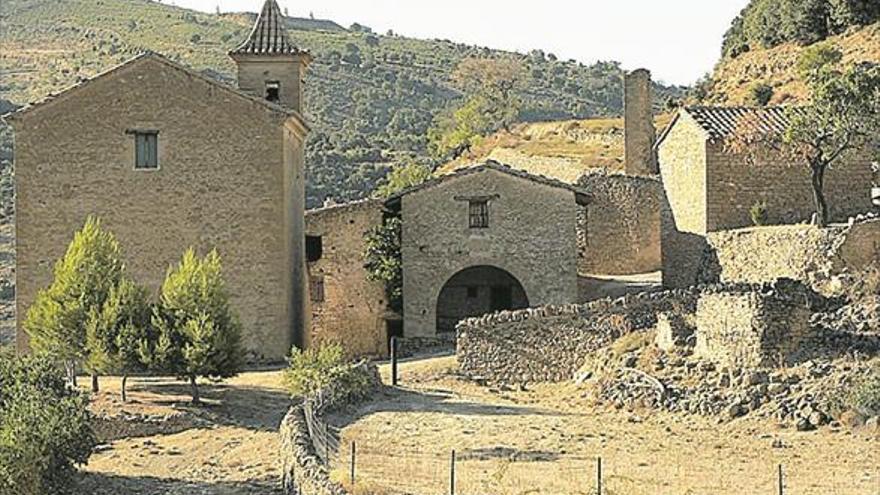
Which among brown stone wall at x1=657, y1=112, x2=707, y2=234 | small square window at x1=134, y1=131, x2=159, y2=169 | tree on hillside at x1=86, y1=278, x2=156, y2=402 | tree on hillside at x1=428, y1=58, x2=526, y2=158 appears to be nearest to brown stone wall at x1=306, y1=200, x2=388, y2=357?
small square window at x1=134, y1=131, x2=159, y2=169

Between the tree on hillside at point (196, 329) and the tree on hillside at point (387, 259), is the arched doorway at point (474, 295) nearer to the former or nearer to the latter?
the tree on hillside at point (387, 259)

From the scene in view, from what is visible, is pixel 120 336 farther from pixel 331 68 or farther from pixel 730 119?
pixel 331 68

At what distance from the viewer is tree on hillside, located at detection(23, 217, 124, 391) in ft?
97.0

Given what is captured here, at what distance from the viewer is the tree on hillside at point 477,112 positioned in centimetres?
7901

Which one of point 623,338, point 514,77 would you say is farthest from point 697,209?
point 514,77

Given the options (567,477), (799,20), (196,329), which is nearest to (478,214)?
(196,329)

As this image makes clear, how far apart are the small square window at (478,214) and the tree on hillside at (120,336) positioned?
37.0ft

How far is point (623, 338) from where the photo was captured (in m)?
31.3

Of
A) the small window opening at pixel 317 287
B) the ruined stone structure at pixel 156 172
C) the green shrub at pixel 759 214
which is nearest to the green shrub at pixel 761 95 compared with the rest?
the green shrub at pixel 759 214

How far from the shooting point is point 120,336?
29.0 m

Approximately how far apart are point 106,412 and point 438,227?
1247 cm

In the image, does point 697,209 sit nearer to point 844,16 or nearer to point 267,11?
point 267,11

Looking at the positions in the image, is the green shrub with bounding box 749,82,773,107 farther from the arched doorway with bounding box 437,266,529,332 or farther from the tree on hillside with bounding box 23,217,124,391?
the tree on hillside with bounding box 23,217,124,391

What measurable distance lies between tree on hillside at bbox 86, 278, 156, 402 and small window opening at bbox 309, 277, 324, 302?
10212 millimetres
